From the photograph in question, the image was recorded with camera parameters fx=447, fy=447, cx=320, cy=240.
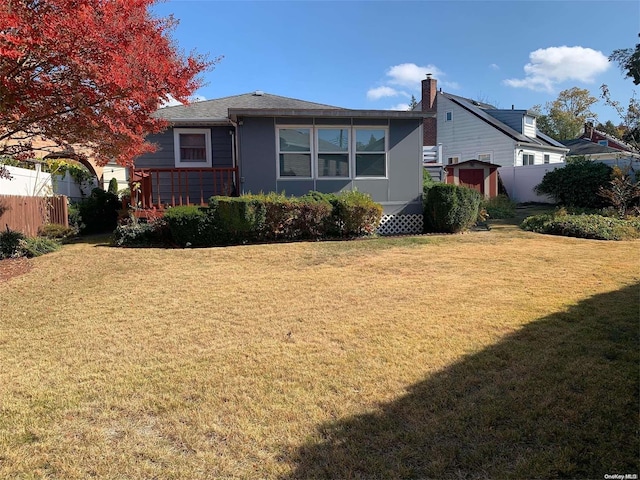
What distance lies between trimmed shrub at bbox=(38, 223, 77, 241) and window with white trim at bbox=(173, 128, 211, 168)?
3.74 m

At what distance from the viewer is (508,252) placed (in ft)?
30.8

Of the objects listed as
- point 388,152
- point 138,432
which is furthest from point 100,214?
point 138,432

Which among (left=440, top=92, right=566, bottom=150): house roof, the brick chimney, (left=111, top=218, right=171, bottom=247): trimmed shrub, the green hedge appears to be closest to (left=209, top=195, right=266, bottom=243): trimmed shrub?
the green hedge

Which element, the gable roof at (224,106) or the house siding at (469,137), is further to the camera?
the house siding at (469,137)

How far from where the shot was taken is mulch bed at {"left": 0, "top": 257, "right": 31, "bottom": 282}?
7.91 m

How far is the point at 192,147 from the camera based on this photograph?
46.6ft

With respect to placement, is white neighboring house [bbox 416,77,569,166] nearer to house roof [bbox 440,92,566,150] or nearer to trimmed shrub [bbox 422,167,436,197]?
house roof [bbox 440,92,566,150]

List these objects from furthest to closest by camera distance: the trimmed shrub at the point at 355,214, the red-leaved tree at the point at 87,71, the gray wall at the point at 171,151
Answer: the gray wall at the point at 171,151 → the trimmed shrub at the point at 355,214 → the red-leaved tree at the point at 87,71

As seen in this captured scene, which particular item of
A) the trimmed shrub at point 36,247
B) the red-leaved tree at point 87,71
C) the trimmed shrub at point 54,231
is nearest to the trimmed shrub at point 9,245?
the trimmed shrub at point 36,247

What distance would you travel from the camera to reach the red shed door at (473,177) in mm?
22141

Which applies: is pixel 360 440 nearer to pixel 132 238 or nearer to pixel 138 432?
pixel 138 432

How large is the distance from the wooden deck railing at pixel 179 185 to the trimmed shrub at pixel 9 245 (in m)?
2.86

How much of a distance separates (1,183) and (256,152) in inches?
246

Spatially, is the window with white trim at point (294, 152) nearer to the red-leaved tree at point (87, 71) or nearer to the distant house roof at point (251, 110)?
the distant house roof at point (251, 110)
